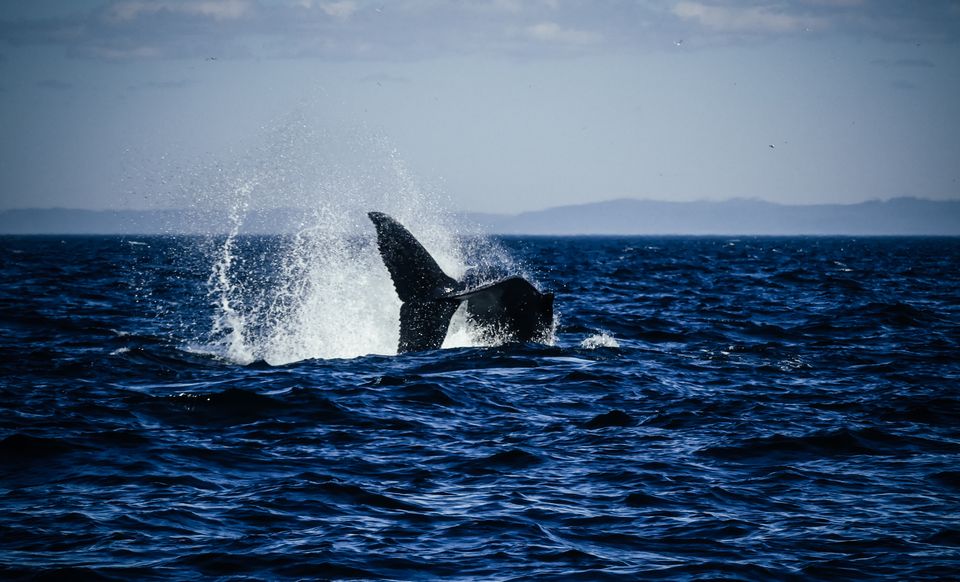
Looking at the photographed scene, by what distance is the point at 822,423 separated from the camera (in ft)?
40.8

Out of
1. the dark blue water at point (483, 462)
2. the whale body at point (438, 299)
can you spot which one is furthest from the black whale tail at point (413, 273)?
the dark blue water at point (483, 462)

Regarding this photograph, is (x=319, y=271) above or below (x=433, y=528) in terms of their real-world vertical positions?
above

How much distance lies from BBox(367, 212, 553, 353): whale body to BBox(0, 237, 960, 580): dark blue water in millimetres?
415

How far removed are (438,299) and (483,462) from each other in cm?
512

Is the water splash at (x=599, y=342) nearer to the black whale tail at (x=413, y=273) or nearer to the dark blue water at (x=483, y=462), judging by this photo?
the dark blue water at (x=483, y=462)

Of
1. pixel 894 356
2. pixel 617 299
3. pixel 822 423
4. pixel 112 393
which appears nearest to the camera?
pixel 822 423

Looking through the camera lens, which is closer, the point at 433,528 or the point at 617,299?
the point at 433,528

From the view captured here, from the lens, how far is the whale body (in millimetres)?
15086

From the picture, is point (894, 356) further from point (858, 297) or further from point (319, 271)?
point (858, 297)

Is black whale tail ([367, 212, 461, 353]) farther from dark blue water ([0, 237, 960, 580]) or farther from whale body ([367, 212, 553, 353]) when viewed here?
dark blue water ([0, 237, 960, 580])

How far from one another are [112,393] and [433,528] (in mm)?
6792

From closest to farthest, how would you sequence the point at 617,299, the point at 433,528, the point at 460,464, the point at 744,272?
1. the point at 433,528
2. the point at 460,464
3. the point at 617,299
4. the point at 744,272

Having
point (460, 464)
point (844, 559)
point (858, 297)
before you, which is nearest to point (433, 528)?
point (460, 464)

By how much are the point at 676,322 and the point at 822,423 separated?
41.1ft
